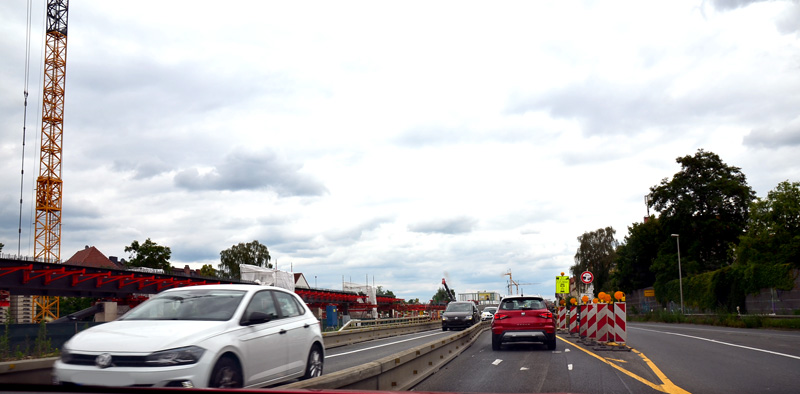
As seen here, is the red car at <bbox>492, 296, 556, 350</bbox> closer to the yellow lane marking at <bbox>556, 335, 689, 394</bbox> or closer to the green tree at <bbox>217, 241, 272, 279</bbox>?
the yellow lane marking at <bbox>556, 335, 689, 394</bbox>

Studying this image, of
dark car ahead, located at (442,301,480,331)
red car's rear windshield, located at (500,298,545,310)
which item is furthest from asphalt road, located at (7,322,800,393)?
dark car ahead, located at (442,301,480,331)

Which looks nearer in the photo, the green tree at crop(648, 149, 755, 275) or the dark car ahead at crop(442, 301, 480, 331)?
the dark car ahead at crop(442, 301, 480, 331)

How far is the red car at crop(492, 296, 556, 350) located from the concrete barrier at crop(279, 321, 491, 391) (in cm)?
272

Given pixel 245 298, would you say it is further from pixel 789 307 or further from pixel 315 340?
pixel 789 307

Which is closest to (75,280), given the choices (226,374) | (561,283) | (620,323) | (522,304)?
(522,304)

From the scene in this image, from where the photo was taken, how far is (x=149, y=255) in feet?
268

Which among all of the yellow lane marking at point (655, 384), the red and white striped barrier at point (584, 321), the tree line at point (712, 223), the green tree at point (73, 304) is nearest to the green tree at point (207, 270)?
the green tree at point (73, 304)

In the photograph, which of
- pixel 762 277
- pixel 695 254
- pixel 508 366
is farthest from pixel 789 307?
pixel 508 366

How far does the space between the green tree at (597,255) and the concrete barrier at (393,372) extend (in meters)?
75.4

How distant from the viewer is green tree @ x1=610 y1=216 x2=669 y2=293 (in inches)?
3004

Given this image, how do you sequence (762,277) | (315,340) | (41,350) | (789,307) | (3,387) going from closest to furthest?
1. (3,387)
2. (315,340)
3. (41,350)
4. (789,307)
5. (762,277)

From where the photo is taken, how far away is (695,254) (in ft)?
218

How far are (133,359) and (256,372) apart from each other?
5.31ft

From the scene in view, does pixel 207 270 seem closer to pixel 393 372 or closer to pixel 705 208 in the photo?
pixel 705 208
